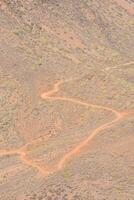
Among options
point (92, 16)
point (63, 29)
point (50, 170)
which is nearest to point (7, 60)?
point (63, 29)

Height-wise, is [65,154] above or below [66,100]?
above

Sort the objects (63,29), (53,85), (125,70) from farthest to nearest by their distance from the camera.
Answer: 1. (63,29)
2. (125,70)
3. (53,85)

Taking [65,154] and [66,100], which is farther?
[66,100]

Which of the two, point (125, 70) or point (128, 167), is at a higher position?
point (128, 167)

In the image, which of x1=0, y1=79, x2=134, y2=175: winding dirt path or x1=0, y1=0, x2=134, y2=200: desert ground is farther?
x1=0, y1=79, x2=134, y2=175: winding dirt path

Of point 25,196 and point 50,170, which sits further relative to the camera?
point 50,170

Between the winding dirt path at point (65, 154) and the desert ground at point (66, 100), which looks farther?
the winding dirt path at point (65, 154)

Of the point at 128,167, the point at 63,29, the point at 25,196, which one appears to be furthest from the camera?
the point at 63,29

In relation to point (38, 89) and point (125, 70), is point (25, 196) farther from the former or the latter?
point (125, 70)
